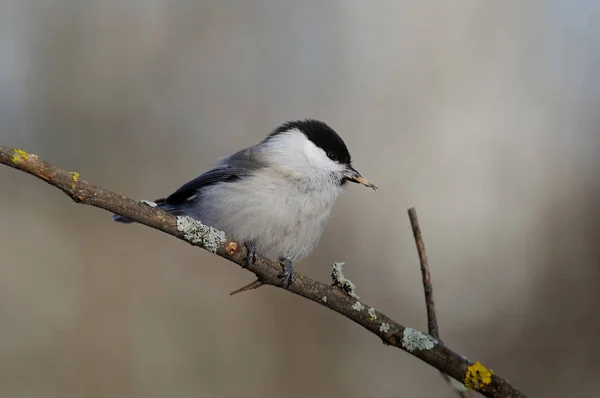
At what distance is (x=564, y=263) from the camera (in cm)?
522

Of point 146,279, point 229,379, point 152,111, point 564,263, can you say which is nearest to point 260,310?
point 229,379

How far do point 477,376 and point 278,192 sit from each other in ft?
3.60

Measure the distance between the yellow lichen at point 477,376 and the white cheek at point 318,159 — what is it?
116 centimetres

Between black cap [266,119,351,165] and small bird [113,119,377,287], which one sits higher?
black cap [266,119,351,165]

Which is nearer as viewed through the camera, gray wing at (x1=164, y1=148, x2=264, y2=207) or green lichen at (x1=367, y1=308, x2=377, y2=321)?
green lichen at (x1=367, y1=308, x2=377, y2=321)

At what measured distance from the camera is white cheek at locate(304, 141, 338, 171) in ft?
7.84

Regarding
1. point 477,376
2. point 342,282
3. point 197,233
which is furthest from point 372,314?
point 197,233

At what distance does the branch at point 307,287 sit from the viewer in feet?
4.10

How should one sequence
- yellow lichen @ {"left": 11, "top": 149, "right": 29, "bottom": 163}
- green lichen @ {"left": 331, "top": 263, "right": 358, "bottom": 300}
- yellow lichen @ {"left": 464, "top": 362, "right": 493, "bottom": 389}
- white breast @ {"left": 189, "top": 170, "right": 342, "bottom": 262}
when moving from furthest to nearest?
1. white breast @ {"left": 189, "top": 170, "right": 342, "bottom": 262}
2. green lichen @ {"left": 331, "top": 263, "right": 358, "bottom": 300}
3. yellow lichen @ {"left": 464, "top": 362, "right": 493, "bottom": 389}
4. yellow lichen @ {"left": 11, "top": 149, "right": 29, "bottom": 163}

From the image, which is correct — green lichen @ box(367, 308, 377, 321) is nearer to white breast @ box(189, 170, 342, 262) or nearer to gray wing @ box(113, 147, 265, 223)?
white breast @ box(189, 170, 342, 262)

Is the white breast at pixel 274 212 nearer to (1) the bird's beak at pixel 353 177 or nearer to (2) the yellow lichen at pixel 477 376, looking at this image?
(1) the bird's beak at pixel 353 177

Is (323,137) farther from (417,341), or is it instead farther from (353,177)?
(417,341)

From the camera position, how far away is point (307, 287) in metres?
1.58

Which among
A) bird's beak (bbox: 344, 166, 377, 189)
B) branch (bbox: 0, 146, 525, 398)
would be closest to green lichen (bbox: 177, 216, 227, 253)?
branch (bbox: 0, 146, 525, 398)
